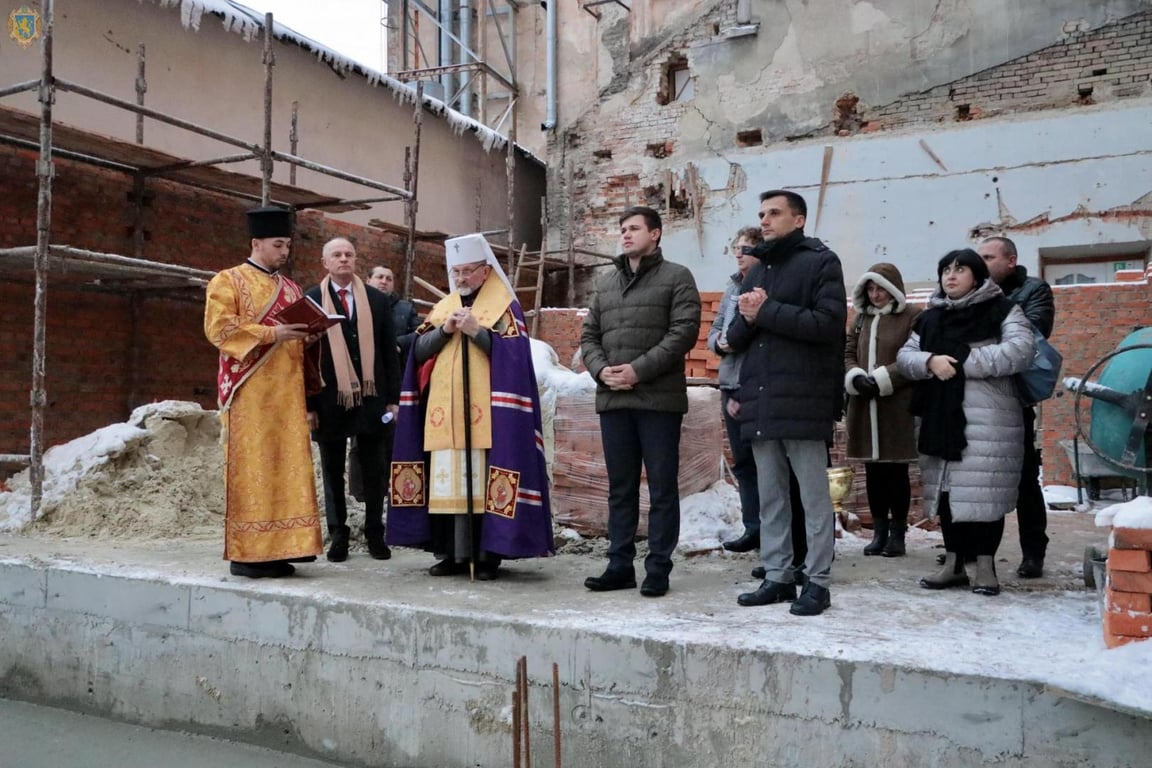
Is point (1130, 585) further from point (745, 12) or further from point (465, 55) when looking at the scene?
point (465, 55)

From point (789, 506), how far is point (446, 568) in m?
1.65

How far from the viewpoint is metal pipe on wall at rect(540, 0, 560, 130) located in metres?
16.7

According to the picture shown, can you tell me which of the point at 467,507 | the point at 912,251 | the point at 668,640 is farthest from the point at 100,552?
the point at 912,251

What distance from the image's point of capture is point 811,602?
3480mm

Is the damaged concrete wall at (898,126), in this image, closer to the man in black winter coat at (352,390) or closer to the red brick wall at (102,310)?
the red brick wall at (102,310)

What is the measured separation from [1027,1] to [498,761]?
12636 mm

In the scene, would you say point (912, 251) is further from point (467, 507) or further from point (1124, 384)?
point (467, 507)

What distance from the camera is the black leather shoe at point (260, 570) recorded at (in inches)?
170

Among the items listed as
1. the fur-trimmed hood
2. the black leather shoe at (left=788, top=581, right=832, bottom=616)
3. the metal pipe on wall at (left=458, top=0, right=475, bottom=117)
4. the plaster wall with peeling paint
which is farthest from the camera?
the metal pipe on wall at (left=458, top=0, right=475, bottom=117)

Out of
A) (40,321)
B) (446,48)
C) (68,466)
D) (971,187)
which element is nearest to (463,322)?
(40,321)

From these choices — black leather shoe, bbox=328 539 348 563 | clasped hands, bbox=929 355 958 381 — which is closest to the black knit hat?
clasped hands, bbox=929 355 958 381

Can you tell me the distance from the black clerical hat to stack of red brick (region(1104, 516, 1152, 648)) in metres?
3.56

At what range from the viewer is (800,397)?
360 cm

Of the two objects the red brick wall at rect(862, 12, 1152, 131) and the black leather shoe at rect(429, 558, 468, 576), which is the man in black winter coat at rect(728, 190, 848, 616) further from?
the red brick wall at rect(862, 12, 1152, 131)
